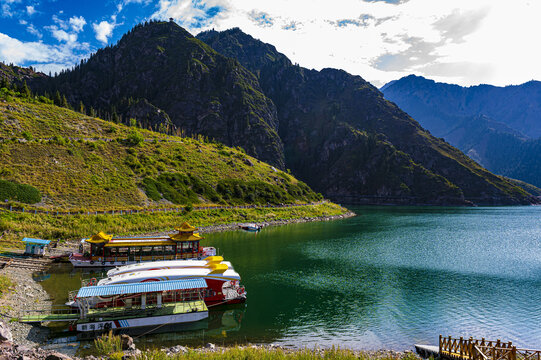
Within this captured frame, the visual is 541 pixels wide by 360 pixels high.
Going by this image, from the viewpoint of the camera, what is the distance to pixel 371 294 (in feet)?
128

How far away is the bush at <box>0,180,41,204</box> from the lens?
64825 mm

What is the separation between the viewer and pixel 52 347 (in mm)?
23781

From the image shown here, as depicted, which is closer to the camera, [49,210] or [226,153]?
[49,210]

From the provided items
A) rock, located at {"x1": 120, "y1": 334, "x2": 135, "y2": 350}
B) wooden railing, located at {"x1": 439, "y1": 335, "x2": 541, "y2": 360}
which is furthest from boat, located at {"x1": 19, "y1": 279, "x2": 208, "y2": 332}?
wooden railing, located at {"x1": 439, "y1": 335, "x2": 541, "y2": 360}

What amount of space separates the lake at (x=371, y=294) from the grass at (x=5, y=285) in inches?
154

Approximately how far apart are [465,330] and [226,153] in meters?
136

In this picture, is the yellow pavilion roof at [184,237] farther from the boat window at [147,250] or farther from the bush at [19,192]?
the bush at [19,192]

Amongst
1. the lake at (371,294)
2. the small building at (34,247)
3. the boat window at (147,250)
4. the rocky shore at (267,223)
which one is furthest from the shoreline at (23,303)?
the rocky shore at (267,223)

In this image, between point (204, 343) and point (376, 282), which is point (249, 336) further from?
point (376, 282)

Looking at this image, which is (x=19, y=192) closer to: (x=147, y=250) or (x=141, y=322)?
(x=147, y=250)

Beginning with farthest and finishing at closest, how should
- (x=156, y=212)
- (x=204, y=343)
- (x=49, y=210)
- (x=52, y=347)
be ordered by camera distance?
(x=156, y=212) < (x=49, y=210) < (x=204, y=343) < (x=52, y=347)

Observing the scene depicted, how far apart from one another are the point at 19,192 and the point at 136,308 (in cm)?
5720

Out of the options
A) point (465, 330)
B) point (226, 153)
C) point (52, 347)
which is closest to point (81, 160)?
point (226, 153)

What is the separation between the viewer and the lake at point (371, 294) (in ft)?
92.0
